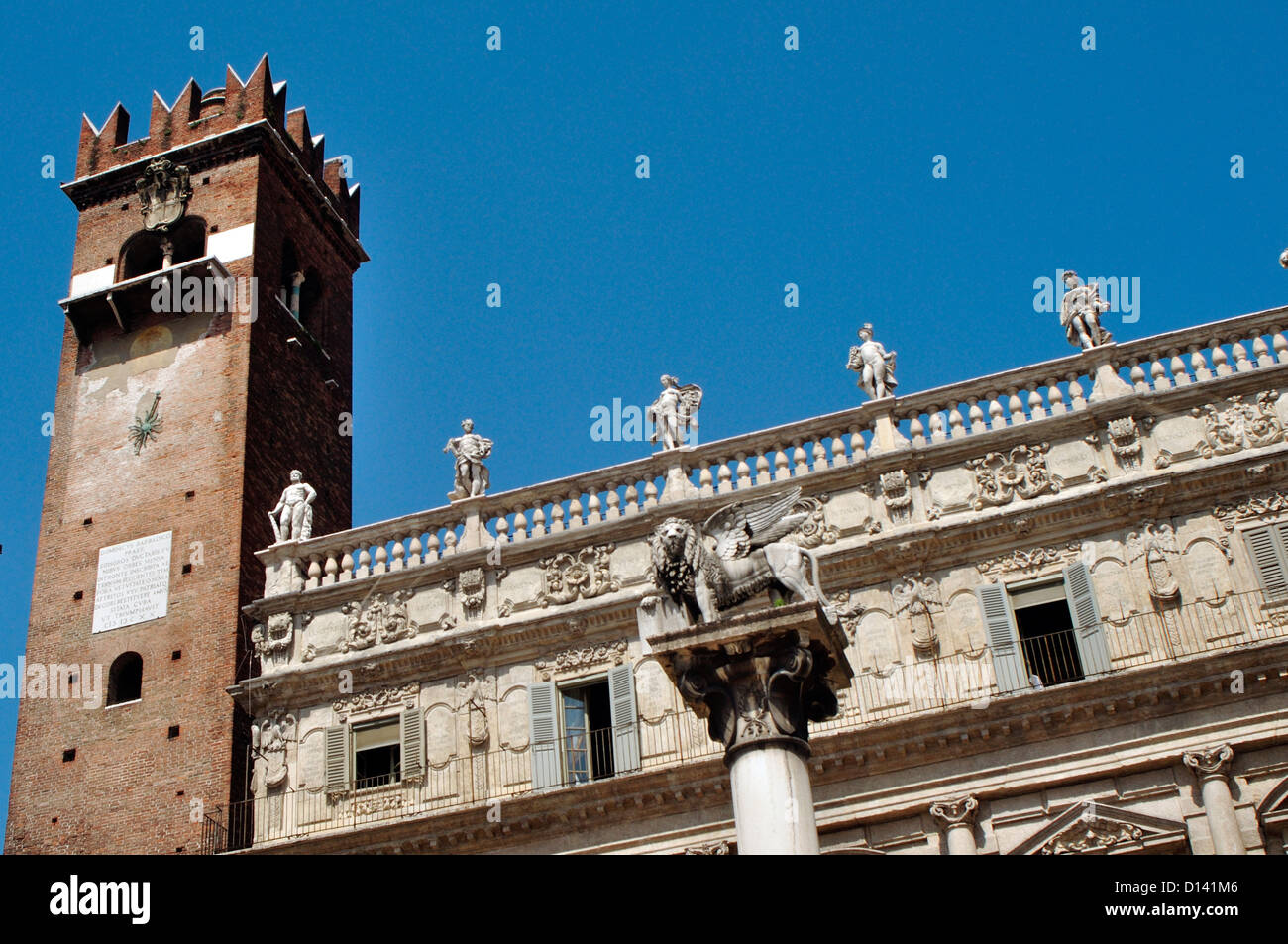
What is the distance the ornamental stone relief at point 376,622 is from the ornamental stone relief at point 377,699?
0.97m

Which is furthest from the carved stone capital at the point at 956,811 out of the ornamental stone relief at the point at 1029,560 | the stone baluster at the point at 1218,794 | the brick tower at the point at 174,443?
the brick tower at the point at 174,443

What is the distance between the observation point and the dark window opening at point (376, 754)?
96.5 feet

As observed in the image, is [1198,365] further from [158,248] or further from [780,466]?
[158,248]

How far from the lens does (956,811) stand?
998 inches

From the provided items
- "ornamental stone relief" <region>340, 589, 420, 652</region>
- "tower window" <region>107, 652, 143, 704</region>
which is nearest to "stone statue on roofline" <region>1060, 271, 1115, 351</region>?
"ornamental stone relief" <region>340, 589, 420, 652</region>

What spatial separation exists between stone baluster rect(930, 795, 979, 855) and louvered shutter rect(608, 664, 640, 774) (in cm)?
528

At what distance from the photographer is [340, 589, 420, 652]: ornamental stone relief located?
1205 inches

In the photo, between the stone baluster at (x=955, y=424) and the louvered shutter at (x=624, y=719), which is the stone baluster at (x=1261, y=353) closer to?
the stone baluster at (x=955, y=424)

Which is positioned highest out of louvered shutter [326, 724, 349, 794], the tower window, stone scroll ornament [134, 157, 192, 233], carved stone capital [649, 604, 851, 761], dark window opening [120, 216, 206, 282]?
stone scroll ornament [134, 157, 192, 233]

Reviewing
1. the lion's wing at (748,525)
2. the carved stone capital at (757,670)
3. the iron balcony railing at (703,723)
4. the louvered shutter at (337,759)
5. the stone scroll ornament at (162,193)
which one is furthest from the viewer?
the stone scroll ornament at (162,193)

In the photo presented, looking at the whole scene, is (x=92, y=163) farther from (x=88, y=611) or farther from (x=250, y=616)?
(x=250, y=616)

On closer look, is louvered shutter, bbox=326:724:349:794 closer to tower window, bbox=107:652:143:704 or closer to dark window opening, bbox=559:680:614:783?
dark window opening, bbox=559:680:614:783

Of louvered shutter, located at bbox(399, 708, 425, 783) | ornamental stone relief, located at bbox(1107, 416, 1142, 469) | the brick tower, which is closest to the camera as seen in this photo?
ornamental stone relief, located at bbox(1107, 416, 1142, 469)
